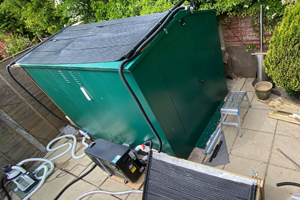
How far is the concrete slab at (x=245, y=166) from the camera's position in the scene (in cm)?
291

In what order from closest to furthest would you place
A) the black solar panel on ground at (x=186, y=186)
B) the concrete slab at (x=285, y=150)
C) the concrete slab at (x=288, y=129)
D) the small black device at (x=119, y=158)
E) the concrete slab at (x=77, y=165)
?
the black solar panel on ground at (x=186, y=186) < the concrete slab at (x=285, y=150) < the small black device at (x=119, y=158) < the concrete slab at (x=288, y=129) < the concrete slab at (x=77, y=165)

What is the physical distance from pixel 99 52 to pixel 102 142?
182cm

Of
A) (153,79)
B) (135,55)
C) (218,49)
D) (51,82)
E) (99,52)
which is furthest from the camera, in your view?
(218,49)

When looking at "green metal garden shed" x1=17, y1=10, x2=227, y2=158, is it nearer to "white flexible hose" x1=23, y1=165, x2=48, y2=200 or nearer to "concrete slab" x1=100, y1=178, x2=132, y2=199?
"concrete slab" x1=100, y1=178, x2=132, y2=199

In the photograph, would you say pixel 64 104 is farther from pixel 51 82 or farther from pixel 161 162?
pixel 161 162

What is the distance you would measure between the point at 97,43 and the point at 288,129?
12.9 ft

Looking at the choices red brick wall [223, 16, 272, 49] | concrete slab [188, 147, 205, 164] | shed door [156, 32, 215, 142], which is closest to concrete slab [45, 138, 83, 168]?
concrete slab [188, 147, 205, 164]

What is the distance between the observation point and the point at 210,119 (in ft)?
14.1

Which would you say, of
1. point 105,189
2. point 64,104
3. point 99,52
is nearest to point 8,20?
point 64,104

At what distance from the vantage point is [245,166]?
3051 millimetres

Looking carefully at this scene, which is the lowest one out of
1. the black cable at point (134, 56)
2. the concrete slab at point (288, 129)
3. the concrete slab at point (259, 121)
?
the concrete slab at point (259, 121)

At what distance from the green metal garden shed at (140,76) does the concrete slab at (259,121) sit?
31.8 inches

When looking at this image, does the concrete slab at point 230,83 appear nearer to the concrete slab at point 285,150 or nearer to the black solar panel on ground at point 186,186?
the concrete slab at point 285,150

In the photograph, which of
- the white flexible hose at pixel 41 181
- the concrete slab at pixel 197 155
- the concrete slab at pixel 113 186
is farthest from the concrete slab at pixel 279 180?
the white flexible hose at pixel 41 181
